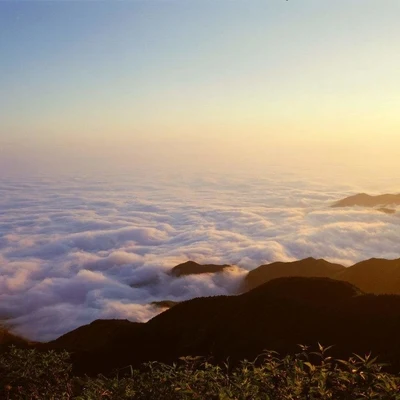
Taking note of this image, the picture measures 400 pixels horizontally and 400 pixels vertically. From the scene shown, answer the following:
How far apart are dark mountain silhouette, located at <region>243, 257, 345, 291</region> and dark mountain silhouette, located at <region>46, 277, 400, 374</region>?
7516cm

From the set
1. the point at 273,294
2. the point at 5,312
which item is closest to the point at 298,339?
the point at 273,294

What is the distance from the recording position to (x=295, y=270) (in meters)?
132

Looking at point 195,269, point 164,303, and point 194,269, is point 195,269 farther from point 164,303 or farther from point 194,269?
point 164,303

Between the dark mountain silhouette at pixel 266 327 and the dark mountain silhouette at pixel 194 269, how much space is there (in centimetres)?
11418

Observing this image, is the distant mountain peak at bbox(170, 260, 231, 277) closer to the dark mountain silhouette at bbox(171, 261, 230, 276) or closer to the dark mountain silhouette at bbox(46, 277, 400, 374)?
the dark mountain silhouette at bbox(171, 261, 230, 276)

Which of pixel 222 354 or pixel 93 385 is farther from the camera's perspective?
pixel 222 354

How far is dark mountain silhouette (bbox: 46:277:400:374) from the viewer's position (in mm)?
33719

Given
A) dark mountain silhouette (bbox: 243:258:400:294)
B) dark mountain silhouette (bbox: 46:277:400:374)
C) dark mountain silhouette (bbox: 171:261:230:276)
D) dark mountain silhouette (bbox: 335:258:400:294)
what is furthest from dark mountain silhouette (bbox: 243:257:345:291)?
dark mountain silhouette (bbox: 46:277:400:374)

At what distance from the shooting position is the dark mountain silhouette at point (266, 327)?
3372cm

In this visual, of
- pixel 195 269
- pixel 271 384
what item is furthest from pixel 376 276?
pixel 195 269

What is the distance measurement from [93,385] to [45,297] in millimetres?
181061

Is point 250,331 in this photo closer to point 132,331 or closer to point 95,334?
point 132,331

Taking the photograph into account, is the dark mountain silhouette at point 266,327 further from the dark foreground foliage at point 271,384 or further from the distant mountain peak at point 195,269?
the distant mountain peak at point 195,269

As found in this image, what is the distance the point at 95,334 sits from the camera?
219 ft
